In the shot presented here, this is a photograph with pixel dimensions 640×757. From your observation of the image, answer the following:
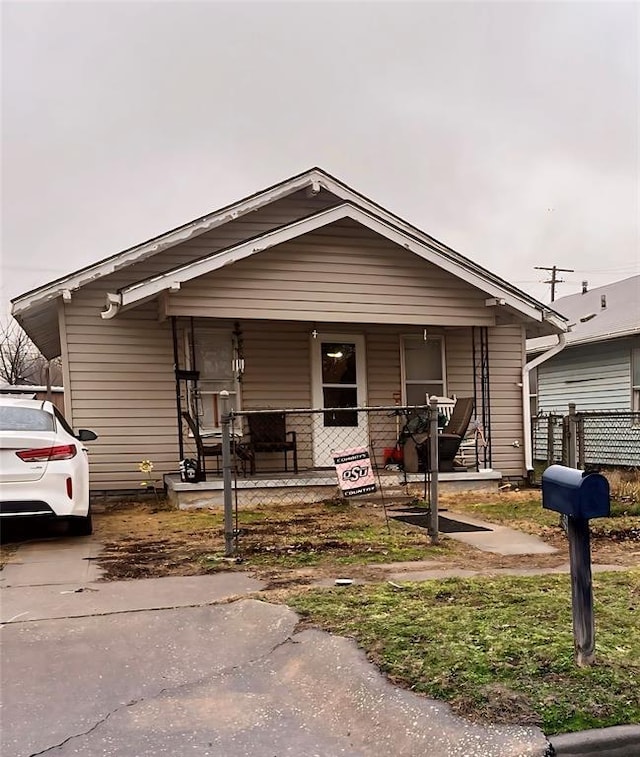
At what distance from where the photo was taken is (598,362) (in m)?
15.7

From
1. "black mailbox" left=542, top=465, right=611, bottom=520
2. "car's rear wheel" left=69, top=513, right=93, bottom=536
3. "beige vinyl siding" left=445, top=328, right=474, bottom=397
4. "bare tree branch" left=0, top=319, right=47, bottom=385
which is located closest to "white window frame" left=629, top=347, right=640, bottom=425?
"beige vinyl siding" left=445, top=328, right=474, bottom=397

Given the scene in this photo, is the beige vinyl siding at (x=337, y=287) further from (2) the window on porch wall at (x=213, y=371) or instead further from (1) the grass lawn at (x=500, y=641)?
(1) the grass lawn at (x=500, y=641)

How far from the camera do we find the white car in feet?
19.7

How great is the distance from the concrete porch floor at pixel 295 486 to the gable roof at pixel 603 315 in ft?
14.0

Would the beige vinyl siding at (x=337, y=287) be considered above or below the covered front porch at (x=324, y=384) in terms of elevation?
above

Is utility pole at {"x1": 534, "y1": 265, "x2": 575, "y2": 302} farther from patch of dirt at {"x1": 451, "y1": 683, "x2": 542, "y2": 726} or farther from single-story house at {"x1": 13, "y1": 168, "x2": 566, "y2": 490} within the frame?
patch of dirt at {"x1": 451, "y1": 683, "x2": 542, "y2": 726}

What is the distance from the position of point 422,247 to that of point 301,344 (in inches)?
107

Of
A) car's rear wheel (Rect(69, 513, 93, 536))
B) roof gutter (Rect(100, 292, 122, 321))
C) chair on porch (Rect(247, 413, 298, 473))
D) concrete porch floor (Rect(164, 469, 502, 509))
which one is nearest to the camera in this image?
car's rear wheel (Rect(69, 513, 93, 536))

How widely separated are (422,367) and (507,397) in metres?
1.73

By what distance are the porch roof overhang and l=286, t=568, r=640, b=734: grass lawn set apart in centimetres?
557

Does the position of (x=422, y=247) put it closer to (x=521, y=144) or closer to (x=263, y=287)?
(x=263, y=287)

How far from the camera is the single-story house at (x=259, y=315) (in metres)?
9.47

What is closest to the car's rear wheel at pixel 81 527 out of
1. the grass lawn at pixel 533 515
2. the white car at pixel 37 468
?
the white car at pixel 37 468

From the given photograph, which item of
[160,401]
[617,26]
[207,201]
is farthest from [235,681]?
[207,201]
